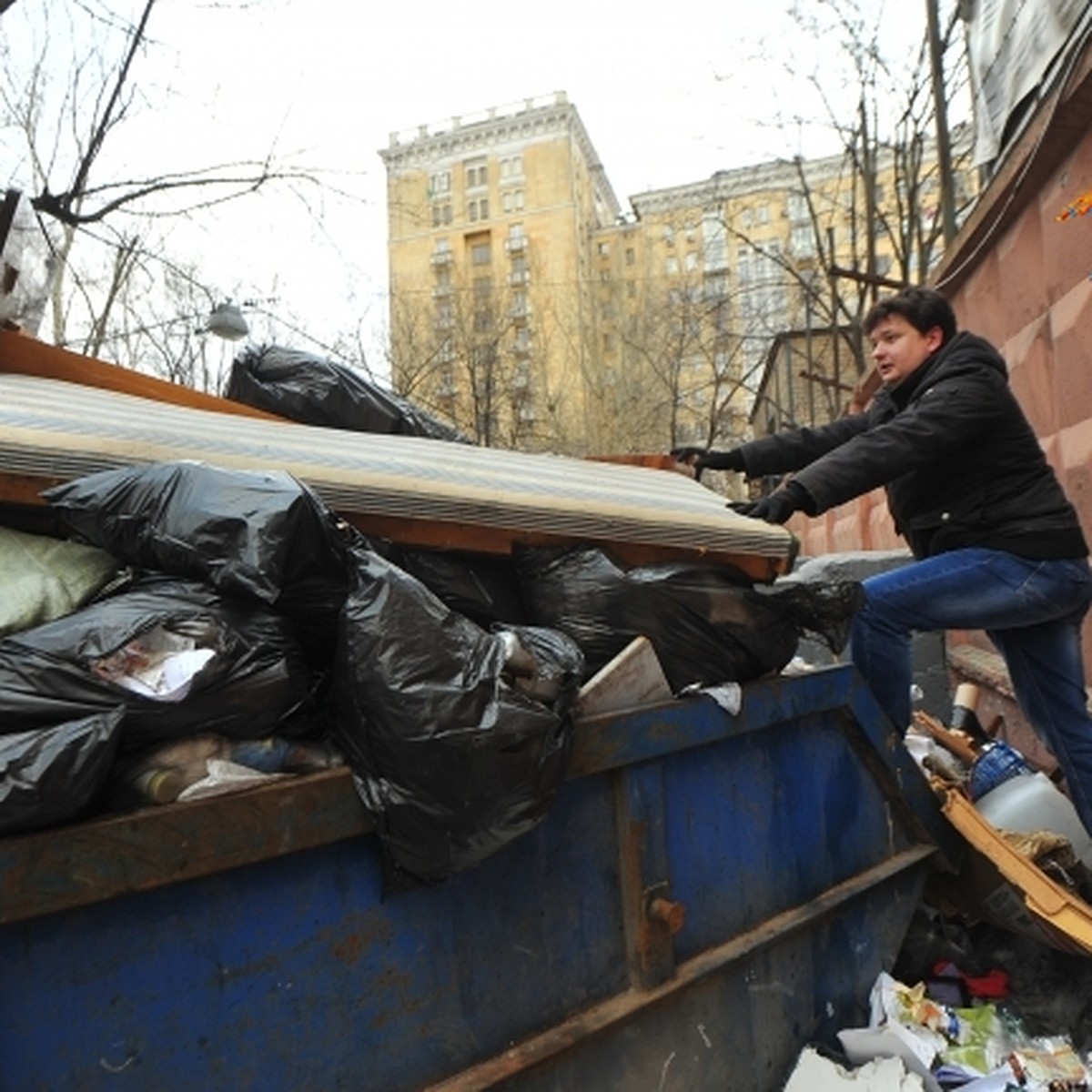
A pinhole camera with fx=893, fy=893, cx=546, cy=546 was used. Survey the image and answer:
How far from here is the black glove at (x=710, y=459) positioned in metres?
3.28

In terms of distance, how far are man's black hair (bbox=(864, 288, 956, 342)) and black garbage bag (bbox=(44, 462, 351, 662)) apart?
2131 millimetres

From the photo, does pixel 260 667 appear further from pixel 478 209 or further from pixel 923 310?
pixel 478 209

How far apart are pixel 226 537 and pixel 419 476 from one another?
590 millimetres

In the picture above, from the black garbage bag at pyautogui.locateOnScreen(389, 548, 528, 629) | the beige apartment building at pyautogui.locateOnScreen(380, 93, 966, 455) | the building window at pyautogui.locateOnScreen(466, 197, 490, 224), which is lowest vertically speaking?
the black garbage bag at pyautogui.locateOnScreen(389, 548, 528, 629)

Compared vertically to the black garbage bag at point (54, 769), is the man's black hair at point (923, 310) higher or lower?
higher

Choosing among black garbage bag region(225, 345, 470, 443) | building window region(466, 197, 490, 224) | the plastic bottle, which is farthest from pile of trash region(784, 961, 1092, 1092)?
building window region(466, 197, 490, 224)

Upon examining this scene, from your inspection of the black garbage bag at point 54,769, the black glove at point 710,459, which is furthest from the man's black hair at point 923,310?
the black garbage bag at point 54,769

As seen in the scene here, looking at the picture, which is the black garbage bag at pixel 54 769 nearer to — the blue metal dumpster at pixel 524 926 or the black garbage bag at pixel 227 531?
the blue metal dumpster at pixel 524 926

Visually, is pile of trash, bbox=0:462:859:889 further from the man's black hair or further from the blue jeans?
the man's black hair

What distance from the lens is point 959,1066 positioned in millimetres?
2064

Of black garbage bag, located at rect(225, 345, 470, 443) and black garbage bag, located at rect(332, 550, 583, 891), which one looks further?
black garbage bag, located at rect(225, 345, 470, 443)

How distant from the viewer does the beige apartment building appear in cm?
1486

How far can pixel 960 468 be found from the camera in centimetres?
272

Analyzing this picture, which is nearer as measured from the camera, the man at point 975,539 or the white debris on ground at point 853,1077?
the white debris on ground at point 853,1077
